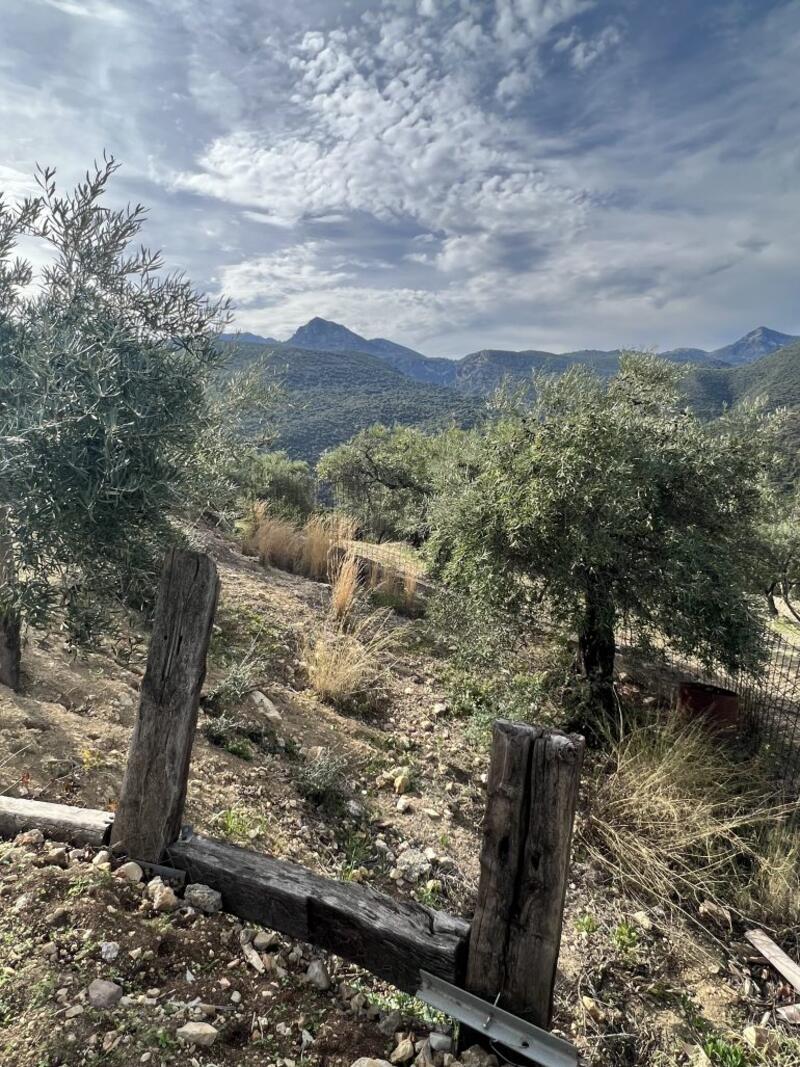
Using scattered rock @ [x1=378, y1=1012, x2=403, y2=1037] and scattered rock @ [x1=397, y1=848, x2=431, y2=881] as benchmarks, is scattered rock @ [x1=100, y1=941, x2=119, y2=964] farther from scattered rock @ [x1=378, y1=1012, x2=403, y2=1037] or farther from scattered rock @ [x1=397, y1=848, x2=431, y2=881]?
scattered rock @ [x1=397, y1=848, x2=431, y2=881]

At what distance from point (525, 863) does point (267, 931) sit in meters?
1.05

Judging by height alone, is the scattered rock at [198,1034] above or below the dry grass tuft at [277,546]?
below

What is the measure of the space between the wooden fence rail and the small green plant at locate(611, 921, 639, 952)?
6.36 feet

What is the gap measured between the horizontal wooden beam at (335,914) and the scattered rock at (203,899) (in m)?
0.03

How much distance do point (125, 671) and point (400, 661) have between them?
10.9 ft

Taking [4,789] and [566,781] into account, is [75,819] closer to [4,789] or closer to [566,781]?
[4,789]

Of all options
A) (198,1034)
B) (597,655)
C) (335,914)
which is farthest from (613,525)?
(198,1034)

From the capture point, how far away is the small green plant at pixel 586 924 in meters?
3.30

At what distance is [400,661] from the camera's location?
685 centimetres

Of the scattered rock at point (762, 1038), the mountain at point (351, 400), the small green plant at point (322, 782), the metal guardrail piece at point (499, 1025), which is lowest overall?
the scattered rock at point (762, 1038)

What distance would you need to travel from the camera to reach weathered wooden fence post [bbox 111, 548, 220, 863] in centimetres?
212

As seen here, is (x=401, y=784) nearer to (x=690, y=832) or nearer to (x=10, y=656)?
(x=690, y=832)

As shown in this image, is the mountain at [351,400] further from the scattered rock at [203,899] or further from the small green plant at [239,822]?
the scattered rock at [203,899]

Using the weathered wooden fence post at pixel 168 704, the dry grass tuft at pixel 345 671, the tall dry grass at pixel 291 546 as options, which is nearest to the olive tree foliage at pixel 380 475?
the tall dry grass at pixel 291 546
